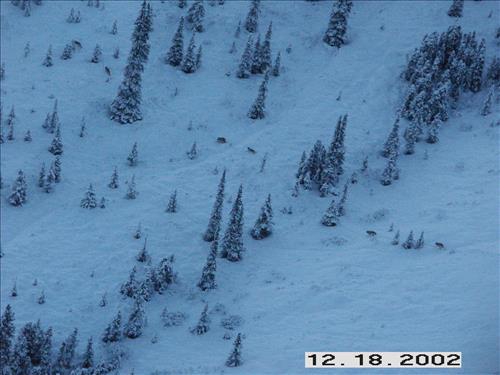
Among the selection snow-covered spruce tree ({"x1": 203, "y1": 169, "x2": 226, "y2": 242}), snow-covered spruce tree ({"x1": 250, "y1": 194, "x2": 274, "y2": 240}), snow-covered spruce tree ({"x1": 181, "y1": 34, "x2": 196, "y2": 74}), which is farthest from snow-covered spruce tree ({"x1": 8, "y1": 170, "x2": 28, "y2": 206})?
snow-covered spruce tree ({"x1": 181, "y1": 34, "x2": 196, "y2": 74})

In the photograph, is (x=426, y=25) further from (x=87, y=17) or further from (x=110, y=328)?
(x=110, y=328)

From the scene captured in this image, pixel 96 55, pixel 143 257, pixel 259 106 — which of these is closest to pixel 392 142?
pixel 259 106

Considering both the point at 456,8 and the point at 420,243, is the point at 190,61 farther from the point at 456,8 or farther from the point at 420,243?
the point at 420,243

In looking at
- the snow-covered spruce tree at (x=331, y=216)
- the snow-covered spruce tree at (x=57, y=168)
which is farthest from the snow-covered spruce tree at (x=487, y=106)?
the snow-covered spruce tree at (x=57, y=168)

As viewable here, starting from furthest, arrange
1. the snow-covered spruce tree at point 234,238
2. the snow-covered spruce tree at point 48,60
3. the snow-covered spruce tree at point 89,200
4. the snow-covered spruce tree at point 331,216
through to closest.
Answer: the snow-covered spruce tree at point 48,60, the snow-covered spruce tree at point 89,200, the snow-covered spruce tree at point 331,216, the snow-covered spruce tree at point 234,238

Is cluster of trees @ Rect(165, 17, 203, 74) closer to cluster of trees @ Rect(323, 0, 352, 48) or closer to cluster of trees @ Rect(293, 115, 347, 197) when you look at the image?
cluster of trees @ Rect(323, 0, 352, 48)

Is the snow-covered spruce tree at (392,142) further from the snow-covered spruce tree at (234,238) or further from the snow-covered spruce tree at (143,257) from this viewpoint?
the snow-covered spruce tree at (143,257)
